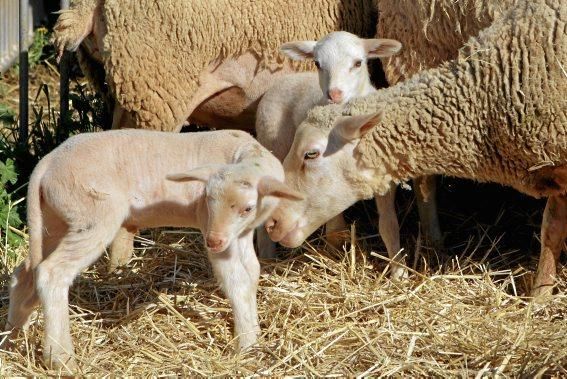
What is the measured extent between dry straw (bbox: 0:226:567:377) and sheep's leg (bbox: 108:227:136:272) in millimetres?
80

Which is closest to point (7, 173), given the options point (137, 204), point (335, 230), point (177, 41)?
point (177, 41)

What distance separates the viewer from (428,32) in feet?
18.0

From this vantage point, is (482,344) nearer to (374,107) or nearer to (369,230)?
(374,107)

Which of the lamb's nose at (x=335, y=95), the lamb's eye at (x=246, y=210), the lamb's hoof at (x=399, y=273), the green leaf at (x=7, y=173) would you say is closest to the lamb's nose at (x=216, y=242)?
the lamb's eye at (x=246, y=210)

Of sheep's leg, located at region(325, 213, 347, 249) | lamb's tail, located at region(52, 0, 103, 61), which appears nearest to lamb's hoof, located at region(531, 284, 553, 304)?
sheep's leg, located at region(325, 213, 347, 249)

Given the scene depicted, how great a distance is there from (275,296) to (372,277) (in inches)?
23.7

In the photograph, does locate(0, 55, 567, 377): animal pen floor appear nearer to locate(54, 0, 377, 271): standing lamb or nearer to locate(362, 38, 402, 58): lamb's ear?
locate(54, 0, 377, 271): standing lamb

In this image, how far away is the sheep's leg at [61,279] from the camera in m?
4.28

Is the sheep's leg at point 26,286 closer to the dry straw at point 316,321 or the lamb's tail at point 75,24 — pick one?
the dry straw at point 316,321

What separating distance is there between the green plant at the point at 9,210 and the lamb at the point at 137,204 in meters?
1.15

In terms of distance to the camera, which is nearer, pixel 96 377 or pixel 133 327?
pixel 96 377

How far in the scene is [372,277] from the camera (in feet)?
17.8

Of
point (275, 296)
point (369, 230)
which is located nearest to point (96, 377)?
point (275, 296)

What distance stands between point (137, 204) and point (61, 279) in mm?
437
